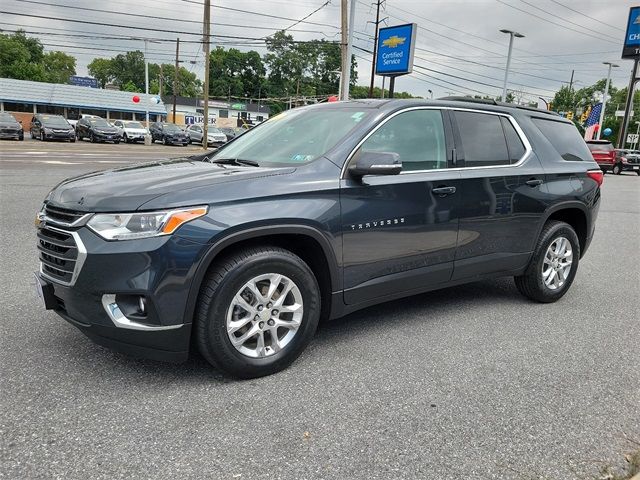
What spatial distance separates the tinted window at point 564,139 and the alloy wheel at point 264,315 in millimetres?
3070

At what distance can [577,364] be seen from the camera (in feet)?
11.8

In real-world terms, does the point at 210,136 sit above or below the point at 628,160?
below

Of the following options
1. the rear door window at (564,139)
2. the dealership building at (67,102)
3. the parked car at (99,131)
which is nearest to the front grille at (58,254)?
the rear door window at (564,139)

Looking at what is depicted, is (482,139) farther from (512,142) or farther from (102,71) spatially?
(102,71)

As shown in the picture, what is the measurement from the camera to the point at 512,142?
4535 millimetres

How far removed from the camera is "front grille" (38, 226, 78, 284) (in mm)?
2846

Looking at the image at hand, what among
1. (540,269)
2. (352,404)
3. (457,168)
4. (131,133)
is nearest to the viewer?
(352,404)

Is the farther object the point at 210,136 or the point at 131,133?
the point at 210,136

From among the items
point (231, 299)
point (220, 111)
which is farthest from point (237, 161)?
point (220, 111)

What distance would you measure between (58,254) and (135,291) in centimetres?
59

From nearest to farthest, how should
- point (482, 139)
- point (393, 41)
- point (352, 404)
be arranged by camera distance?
point (352, 404) < point (482, 139) < point (393, 41)

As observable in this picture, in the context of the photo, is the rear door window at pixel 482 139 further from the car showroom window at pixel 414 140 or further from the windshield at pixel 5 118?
the windshield at pixel 5 118

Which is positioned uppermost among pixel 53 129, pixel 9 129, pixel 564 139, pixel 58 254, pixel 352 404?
pixel 564 139

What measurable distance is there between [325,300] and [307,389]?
624 mm
